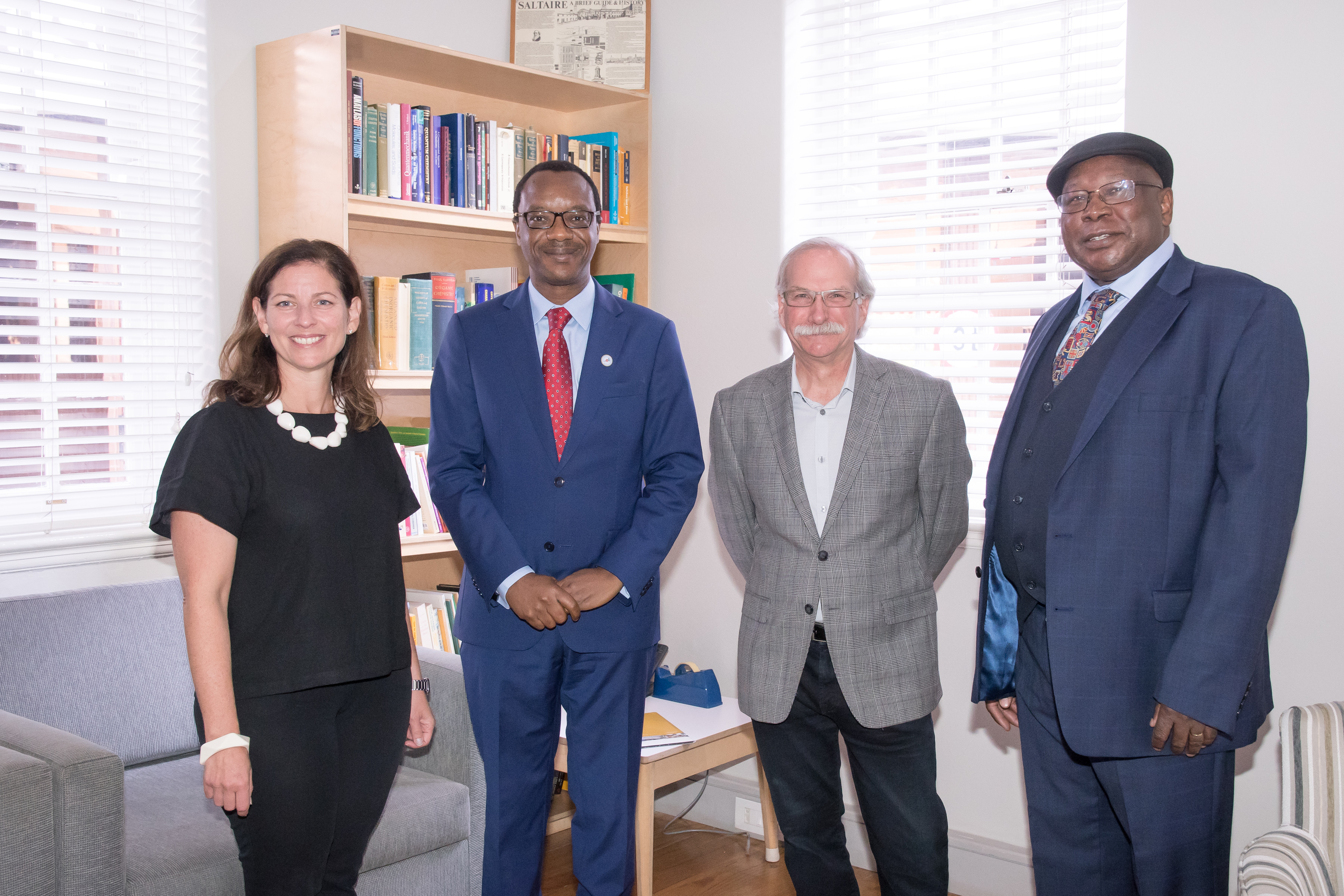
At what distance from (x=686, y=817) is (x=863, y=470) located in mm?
1971

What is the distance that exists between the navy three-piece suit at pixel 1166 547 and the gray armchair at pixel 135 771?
133 cm

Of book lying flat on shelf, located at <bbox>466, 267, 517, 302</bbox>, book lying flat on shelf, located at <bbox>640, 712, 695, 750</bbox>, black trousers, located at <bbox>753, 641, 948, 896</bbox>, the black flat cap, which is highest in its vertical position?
the black flat cap

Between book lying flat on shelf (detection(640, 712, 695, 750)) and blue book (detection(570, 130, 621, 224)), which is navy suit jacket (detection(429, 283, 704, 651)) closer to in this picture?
book lying flat on shelf (detection(640, 712, 695, 750))

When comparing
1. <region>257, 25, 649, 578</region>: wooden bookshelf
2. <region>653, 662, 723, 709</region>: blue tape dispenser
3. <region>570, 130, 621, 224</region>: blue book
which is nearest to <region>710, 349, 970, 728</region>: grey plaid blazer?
<region>653, 662, 723, 709</region>: blue tape dispenser

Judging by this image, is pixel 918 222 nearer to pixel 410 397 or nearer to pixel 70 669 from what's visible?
pixel 410 397

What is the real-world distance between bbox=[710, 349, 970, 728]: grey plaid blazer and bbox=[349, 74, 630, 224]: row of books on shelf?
3.92 feet

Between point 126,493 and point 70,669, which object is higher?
point 126,493

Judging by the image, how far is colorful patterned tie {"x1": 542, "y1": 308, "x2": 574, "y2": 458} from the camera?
2.11 meters

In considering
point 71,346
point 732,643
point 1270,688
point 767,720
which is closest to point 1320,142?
point 1270,688

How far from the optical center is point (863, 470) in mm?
1930

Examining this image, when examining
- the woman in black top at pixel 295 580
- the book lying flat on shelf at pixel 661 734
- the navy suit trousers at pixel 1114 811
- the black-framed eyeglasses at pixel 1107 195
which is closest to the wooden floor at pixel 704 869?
the book lying flat on shelf at pixel 661 734

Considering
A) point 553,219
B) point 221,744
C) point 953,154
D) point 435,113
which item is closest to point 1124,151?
point 553,219

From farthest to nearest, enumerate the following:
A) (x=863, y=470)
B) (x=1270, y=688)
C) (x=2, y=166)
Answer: (x=2, y=166)
(x=863, y=470)
(x=1270, y=688)

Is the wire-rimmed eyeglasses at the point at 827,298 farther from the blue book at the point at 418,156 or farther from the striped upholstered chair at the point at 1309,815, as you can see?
the blue book at the point at 418,156
